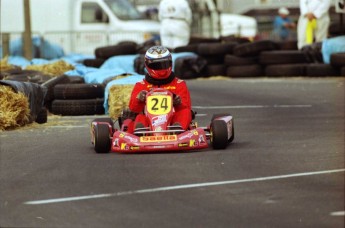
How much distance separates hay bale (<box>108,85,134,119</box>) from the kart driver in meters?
2.95

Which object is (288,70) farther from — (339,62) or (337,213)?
(337,213)

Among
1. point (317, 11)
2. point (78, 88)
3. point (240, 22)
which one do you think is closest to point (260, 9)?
point (240, 22)

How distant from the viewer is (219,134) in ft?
35.4

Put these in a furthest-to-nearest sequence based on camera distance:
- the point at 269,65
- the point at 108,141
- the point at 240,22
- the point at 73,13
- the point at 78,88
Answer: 1. the point at 240,22
2. the point at 73,13
3. the point at 269,65
4. the point at 78,88
5. the point at 108,141

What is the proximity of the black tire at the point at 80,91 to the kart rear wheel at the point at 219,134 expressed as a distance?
4.88 m

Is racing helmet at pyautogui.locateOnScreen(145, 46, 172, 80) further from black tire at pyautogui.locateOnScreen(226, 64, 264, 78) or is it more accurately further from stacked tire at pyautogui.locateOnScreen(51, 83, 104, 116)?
black tire at pyautogui.locateOnScreen(226, 64, 264, 78)

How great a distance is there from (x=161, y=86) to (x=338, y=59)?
413 inches

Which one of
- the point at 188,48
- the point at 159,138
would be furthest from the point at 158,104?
the point at 188,48

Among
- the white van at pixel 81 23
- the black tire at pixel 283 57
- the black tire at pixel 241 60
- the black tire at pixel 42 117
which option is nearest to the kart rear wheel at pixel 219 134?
the black tire at pixel 42 117

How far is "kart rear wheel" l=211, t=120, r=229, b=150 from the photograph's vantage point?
35.4 ft

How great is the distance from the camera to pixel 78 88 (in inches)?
608

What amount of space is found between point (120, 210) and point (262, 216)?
39.1 inches

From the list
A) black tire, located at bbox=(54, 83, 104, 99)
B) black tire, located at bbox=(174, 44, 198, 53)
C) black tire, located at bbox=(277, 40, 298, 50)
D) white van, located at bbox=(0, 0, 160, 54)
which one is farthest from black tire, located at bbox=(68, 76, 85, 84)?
white van, located at bbox=(0, 0, 160, 54)

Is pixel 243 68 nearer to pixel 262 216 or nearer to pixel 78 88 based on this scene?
pixel 78 88
